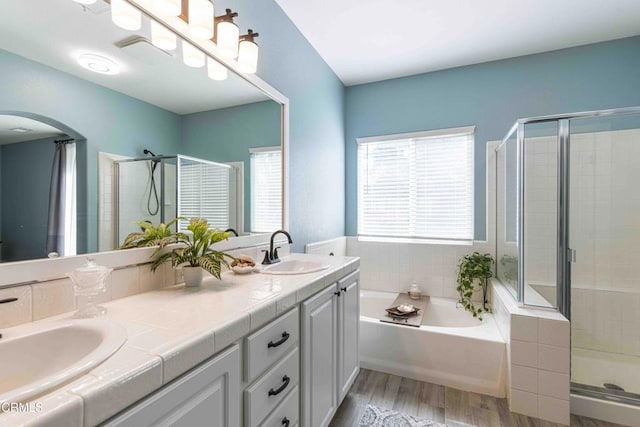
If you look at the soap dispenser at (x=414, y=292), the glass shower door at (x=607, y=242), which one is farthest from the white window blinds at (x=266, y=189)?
the glass shower door at (x=607, y=242)

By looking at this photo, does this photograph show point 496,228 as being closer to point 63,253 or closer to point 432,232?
point 432,232

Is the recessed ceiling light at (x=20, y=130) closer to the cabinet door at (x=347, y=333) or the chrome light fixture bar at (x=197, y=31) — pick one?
the chrome light fixture bar at (x=197, y=31)

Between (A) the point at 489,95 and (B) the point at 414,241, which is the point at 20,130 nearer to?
(B) the point at 414,241

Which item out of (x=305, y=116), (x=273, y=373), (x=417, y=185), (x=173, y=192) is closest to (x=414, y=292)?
(x=417, y=185)

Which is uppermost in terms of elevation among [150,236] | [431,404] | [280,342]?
[150,236]

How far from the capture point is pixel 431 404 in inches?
74.8

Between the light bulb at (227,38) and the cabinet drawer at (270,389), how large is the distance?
1445mm

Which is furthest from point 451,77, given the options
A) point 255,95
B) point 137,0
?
point 137,0

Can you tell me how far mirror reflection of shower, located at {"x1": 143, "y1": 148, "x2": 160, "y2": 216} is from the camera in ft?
3.98

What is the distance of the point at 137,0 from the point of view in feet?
3.67

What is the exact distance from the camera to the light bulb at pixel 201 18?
1291 mm

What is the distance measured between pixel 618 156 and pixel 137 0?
331 centimetres

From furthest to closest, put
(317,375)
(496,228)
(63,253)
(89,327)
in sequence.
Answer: (496,228), (317,375), (63,253), (89,327)

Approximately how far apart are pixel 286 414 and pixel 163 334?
26.5 inches
